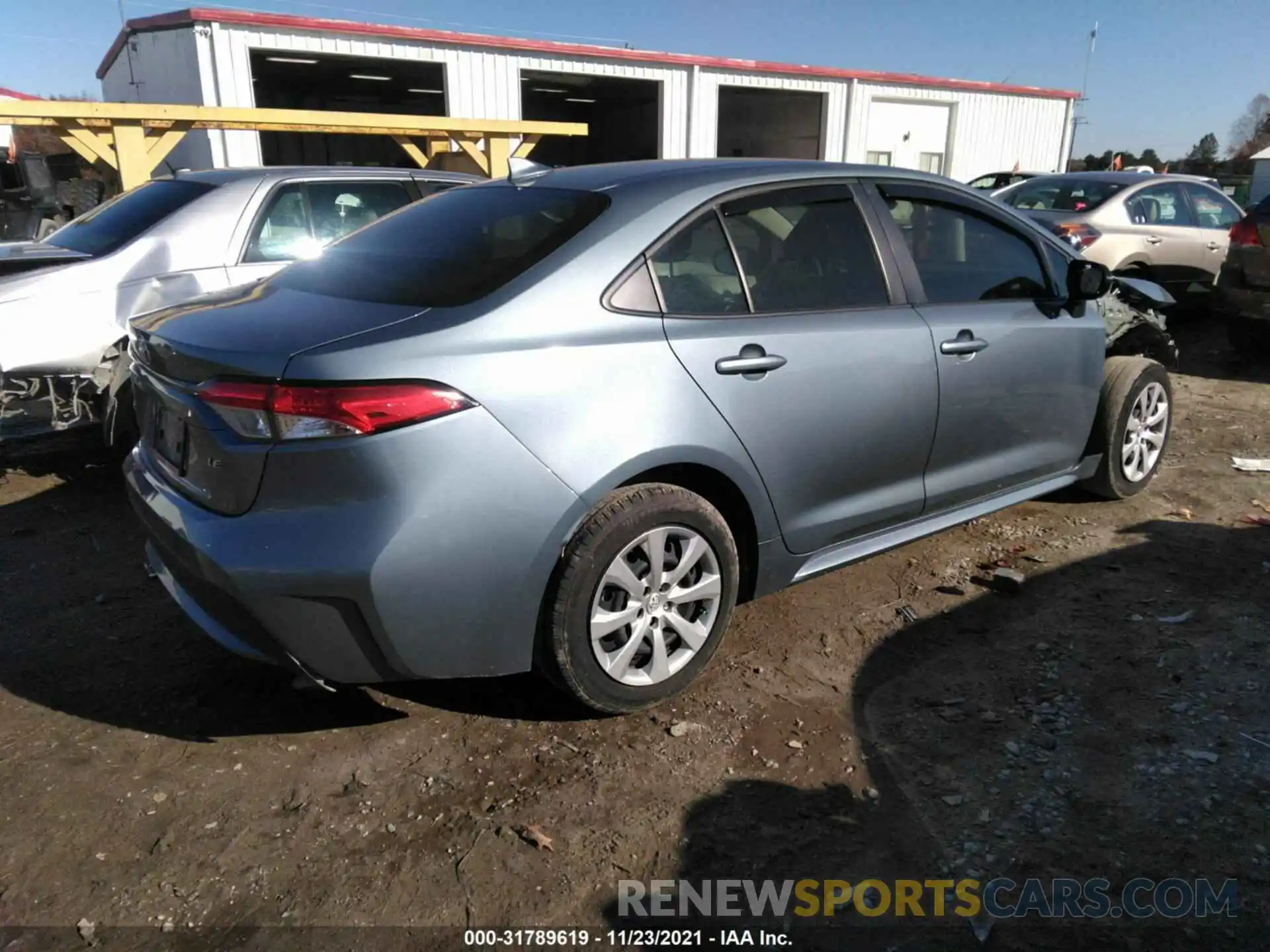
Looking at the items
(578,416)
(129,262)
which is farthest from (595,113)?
(578,416)

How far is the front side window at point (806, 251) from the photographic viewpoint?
3.14m

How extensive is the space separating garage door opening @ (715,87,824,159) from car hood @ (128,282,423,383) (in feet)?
75.7

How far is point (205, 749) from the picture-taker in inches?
113

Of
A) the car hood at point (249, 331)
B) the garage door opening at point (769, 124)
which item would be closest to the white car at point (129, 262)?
the car hood at point (249, 331)

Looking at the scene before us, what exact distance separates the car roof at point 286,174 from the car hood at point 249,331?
268cm

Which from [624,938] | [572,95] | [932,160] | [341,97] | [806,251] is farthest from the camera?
[341,97]

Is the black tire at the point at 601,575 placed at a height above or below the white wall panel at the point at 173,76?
below

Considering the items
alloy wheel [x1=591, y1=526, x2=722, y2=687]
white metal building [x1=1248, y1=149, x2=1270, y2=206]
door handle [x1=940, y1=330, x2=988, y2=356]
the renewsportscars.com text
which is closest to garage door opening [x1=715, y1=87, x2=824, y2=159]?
door handle [x1=940, y1=330, x2=988, y2=356]

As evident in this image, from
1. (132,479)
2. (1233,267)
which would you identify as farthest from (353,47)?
(132,479)

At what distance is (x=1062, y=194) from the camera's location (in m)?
9.44

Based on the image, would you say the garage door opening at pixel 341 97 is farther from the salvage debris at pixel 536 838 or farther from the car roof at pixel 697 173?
the salvage debris at pixel 536 838

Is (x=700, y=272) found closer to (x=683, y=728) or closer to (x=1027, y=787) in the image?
(x=683, y=728)

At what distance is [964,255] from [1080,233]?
5.45 metres

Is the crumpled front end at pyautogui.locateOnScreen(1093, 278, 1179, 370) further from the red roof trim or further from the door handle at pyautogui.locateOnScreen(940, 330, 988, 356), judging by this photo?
the red roof trim
